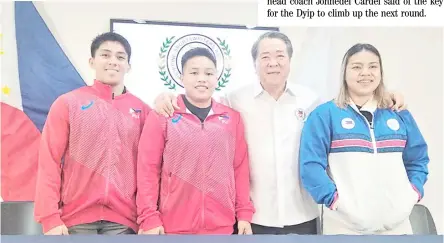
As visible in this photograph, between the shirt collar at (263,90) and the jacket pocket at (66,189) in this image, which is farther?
the shirt collar at (263,90)

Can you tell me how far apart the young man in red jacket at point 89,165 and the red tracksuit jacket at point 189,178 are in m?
0.04

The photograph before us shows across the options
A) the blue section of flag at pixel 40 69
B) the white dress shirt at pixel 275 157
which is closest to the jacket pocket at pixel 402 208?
the white dress shirt at pixel 275 157

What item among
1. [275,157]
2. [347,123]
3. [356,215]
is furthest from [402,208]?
[275,157]

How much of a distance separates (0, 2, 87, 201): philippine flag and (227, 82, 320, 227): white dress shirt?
0.53 m

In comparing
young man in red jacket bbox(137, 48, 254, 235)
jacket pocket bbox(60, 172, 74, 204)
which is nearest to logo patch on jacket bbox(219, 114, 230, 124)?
young man in red jacket bbox(137, 48, 254, 235)

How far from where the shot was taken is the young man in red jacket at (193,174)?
160 centimetres

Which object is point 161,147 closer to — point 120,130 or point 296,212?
point 120,130

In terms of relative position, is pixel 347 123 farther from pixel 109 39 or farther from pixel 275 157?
pixel 109 39

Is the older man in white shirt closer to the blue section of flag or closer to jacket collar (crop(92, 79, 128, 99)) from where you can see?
jacket collar (crop(92, 79, 128, 99))

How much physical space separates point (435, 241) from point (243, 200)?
22.7 inches

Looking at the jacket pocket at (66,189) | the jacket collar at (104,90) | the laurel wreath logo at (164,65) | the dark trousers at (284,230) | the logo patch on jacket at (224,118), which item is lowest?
the dark trousers at (284,230)

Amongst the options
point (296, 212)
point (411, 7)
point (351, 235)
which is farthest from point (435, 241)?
point (411, 7)

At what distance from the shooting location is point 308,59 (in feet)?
5.63

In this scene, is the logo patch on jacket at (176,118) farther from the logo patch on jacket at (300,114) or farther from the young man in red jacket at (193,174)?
the logo patch on jacket at (300,114)
